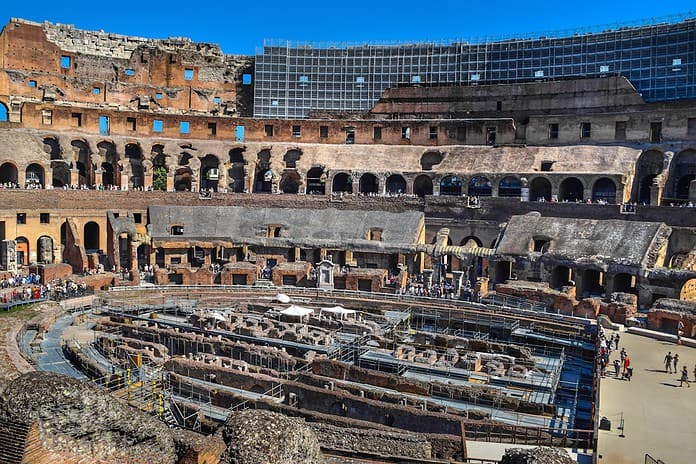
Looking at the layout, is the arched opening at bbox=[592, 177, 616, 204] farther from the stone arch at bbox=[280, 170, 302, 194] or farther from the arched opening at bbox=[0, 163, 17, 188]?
the arched opening at bbox=[0, 163, 17, 188]

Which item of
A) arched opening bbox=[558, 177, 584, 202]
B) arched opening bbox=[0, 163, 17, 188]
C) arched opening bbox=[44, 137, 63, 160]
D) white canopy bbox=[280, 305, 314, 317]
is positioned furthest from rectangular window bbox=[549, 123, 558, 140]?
arched opening bbox=[0, 163, 17, 188]

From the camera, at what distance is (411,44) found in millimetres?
54812

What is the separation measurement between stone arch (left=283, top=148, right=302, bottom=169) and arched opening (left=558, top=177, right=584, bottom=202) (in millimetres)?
21099

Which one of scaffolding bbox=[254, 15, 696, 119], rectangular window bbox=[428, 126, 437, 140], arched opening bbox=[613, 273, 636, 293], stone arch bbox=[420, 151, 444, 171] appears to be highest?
scaffolding bbox=[254, 15, 696, 119]

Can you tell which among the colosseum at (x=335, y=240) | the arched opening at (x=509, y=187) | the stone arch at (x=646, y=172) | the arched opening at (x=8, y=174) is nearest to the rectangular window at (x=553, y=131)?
the colosseum at (x=335, y=240)

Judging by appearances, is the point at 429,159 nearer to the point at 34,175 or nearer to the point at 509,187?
the point at 509,187

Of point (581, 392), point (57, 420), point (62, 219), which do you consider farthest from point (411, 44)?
point (57, 420)

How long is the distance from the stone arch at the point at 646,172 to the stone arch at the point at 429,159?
580 inches

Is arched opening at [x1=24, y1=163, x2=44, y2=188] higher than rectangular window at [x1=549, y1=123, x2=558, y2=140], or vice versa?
rectangular window at [x1=549, y1=123, x2=558, y2=140]

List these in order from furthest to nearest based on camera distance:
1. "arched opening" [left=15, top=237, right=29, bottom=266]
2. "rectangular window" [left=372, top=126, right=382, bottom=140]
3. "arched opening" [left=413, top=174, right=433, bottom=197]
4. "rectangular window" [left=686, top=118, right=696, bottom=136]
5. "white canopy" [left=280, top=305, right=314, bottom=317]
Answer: "rectangular window" [left=372, top=126, right=382, bottom=140] < "arched opening" [left=413, top=174, right=433, bottom=197] < "rectangular window" [left=686, top=118, right=696, bottom=136] < "arched opening" [left=15, top=237, right=29, bottom=266] < "white canopy" [left=280, top=305, right=314, bottom=317]

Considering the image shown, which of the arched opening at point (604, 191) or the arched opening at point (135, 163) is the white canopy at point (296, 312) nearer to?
the arched opening at point (604, 191)

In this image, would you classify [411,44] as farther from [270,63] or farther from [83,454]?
[83,454]

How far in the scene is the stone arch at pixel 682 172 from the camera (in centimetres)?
4141

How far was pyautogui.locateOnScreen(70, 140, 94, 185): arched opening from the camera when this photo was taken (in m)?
46.4
